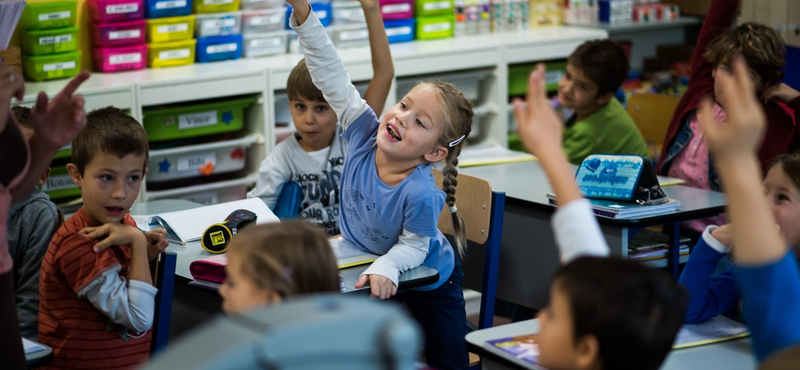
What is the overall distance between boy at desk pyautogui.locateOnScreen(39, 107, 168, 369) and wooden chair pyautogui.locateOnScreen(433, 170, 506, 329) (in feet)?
2.94

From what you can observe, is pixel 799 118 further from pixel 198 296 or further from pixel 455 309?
pixel 198 296

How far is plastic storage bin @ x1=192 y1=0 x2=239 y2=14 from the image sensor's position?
384 cm

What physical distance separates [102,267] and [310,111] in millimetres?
1092

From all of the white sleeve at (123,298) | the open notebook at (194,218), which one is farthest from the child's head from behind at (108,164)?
the open notebook at (194,218)

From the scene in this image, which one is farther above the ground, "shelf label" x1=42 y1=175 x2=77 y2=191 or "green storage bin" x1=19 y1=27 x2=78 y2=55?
"green storage bin" x1=19 y1=27 x2=78 y2=55

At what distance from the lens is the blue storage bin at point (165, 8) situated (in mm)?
3714

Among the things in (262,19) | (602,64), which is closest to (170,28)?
(262,19)

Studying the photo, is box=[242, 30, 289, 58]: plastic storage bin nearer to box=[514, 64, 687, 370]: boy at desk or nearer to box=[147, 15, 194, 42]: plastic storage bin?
box=[147, 15, 194, 42]: plastic storage bin

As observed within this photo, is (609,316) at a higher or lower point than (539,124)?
lower

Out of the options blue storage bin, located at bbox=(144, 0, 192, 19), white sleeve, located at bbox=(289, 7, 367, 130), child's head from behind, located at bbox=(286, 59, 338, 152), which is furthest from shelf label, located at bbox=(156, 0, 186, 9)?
white sleeve, located at bbox=(289, 7, 367, 130)

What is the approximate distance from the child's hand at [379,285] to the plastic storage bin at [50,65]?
2.02 meters

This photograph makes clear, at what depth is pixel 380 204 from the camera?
2285mm

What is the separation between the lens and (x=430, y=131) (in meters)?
2.32

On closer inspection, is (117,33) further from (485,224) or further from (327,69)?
(485,224)
